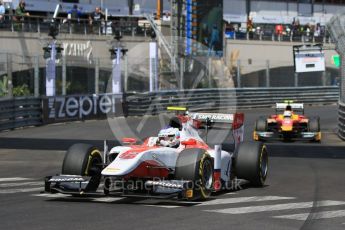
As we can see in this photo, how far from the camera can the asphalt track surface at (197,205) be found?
26.5 ft

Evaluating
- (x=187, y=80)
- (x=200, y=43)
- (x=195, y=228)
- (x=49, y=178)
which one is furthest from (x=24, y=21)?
(x=195, y=228)

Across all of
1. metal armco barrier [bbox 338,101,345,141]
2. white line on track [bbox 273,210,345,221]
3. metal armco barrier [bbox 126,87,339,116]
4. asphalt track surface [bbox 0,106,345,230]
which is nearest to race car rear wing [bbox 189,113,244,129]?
asphalt track surface [bbox 0,106,345,230]

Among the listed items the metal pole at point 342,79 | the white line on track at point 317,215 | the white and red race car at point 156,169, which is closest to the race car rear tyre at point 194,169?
the white and red race car at point 156,169

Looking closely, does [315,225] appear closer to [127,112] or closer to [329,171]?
[329,171]

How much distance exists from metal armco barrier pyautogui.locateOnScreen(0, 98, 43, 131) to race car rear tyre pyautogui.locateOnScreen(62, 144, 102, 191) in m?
13.4

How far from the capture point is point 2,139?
20.8m

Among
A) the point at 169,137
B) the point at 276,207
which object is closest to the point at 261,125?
the point at 169,137

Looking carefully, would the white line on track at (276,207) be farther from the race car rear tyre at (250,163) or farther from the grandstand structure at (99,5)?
the grandstand structure at (99,5)

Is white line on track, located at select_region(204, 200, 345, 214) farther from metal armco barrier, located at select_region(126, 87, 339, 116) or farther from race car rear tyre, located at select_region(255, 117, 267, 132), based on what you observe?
metal armco barrier, located at select_region(126, 87, 339, 116)

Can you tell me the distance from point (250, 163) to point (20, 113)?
1481cm

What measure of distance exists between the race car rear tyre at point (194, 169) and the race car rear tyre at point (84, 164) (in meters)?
1.15

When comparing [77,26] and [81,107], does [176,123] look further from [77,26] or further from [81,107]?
[77,26]

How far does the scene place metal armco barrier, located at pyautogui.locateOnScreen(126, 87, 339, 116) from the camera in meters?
32.0

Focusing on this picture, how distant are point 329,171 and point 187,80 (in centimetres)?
2164
